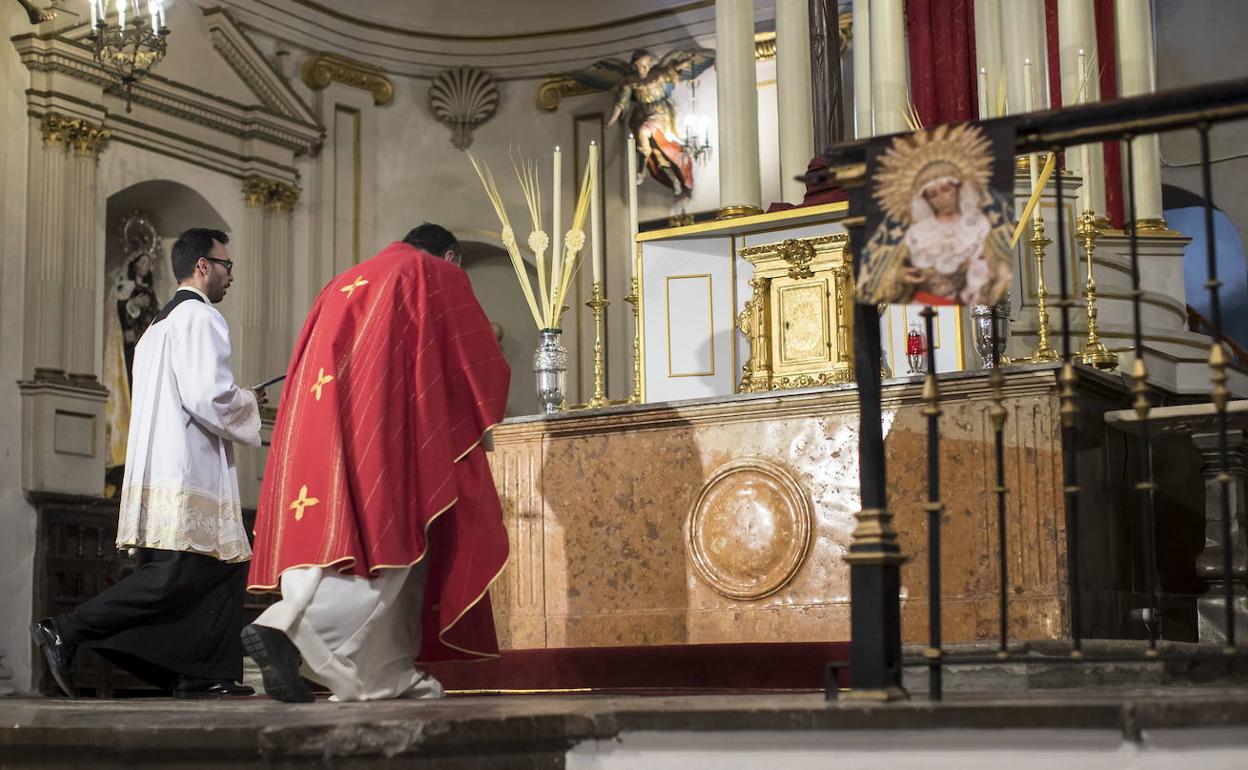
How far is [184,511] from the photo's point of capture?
5.36 meters

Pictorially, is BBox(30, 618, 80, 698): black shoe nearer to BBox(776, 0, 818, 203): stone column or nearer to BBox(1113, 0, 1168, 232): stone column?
BBox(776, 0, 818, 203): stone column

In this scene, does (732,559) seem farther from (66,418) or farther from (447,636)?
(66,418)

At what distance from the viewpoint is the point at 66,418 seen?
10031 millimetres

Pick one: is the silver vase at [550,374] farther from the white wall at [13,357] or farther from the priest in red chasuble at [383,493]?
the white wall at [13,357]

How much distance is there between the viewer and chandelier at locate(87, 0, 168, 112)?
936cm

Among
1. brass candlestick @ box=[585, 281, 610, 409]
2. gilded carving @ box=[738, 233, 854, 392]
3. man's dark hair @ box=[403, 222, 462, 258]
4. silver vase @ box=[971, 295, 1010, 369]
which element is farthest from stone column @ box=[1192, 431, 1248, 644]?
man's dark hair @ box=[403, 222, 462, 258]

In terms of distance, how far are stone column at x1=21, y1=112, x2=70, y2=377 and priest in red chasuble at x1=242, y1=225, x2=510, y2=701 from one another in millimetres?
6160

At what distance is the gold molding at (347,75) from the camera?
40.9ft

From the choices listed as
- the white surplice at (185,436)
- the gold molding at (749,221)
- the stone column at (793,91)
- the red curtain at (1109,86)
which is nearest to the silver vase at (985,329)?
the gold molding at (749,221)

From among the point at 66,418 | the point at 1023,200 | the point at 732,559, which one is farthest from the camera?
the point at 66,418

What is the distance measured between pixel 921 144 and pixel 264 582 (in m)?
2.16

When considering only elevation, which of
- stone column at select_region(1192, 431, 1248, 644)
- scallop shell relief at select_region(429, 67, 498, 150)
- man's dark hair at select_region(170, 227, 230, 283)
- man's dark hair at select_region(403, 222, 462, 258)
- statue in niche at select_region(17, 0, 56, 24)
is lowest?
stone column at select_region(1192, 431, 1248, 644)

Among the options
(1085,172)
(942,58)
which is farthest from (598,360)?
(942,58)

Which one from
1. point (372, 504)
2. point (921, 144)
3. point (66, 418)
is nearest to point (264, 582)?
point (372, 504)
